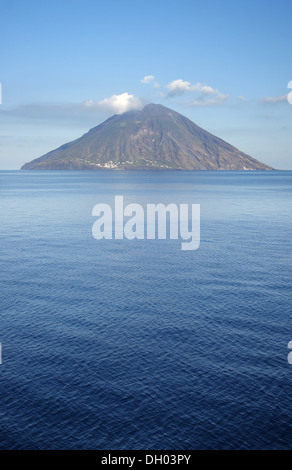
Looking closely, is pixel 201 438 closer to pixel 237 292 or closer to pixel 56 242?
pixel 237 292
